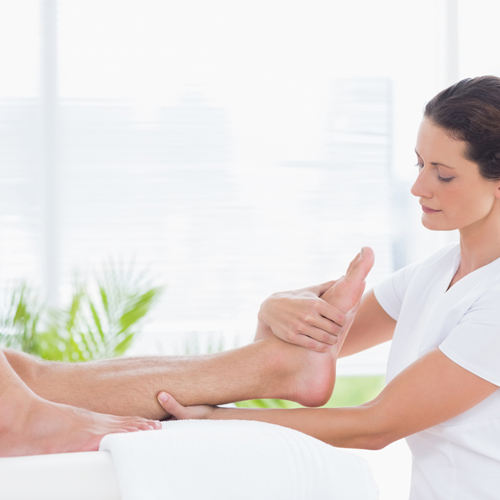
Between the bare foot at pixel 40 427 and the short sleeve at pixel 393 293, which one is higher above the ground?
the short sleeve at pixel 393 293

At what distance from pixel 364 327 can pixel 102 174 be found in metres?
2.03

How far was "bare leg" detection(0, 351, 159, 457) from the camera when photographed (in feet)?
3.30

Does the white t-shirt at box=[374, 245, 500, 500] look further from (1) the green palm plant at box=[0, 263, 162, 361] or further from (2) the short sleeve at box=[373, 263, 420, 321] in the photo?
(1) the green palm plant at box=[0, 263, 162, 361]

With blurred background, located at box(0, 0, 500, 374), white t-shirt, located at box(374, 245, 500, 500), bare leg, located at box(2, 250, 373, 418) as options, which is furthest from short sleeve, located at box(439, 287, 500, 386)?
blurred background, located at box(0, 0, 500, 374)

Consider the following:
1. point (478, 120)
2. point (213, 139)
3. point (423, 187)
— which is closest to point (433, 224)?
point (423, 187)

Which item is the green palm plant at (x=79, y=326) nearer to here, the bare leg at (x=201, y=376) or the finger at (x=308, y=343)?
the bare leg at (x=201, y=376)

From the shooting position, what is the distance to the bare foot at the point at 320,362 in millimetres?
1367

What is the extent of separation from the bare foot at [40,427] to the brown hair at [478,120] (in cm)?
87

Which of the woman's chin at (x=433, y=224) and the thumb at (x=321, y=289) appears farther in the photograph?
the thumb at (x=321, y=289)

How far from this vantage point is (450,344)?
3.80 ft

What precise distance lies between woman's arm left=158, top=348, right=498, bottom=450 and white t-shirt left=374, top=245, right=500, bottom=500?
0.03 m

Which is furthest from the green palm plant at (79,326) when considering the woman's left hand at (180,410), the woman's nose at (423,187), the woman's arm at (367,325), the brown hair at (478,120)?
the brown hair at (478,120)

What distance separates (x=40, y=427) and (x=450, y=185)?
98 centimetres

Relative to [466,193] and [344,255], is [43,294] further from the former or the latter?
[466,193]
